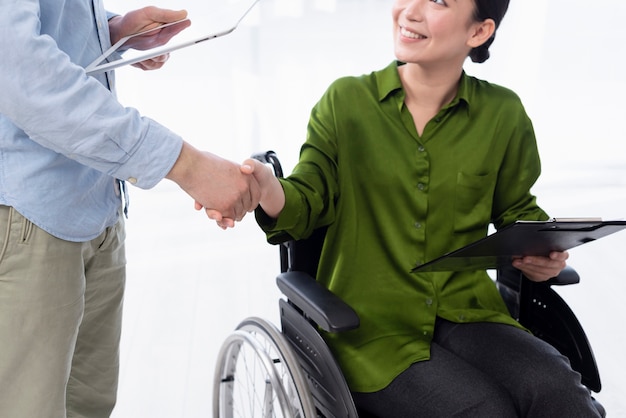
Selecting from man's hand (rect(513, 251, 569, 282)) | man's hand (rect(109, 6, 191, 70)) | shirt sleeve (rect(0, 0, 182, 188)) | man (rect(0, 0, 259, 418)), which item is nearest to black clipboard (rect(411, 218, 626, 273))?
man's hand (rect(513, 251, 569, 282))

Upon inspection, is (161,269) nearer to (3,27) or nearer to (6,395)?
(6,395)

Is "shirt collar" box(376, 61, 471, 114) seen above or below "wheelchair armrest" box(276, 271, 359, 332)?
above

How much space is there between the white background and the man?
1.02 metres

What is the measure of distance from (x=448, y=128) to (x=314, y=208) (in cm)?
34

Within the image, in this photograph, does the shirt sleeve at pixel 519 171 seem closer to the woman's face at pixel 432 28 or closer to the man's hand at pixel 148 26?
the woman's face at pixel 432 28

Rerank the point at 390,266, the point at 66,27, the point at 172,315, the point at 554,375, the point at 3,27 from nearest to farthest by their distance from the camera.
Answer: the point at 3,27 → the point at 66,27 → the point at 554,375 → the point at 390,266 → the point at 172,315

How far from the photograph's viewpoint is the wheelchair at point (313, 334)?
1.44 meters

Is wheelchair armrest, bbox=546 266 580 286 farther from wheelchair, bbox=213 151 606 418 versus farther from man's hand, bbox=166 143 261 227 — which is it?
man's hand, bbox=166 143 261 227

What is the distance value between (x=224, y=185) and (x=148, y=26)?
38 cm

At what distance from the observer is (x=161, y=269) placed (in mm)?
3387

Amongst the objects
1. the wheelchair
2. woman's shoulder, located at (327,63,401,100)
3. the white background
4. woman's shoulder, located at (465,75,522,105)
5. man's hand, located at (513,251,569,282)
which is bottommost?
the white background

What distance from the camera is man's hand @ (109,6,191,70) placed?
1.54 meters

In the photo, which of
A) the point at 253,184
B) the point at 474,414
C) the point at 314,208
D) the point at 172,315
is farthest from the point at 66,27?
Result: the point at 172,315

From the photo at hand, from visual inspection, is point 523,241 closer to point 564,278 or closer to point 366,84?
point 564,278
